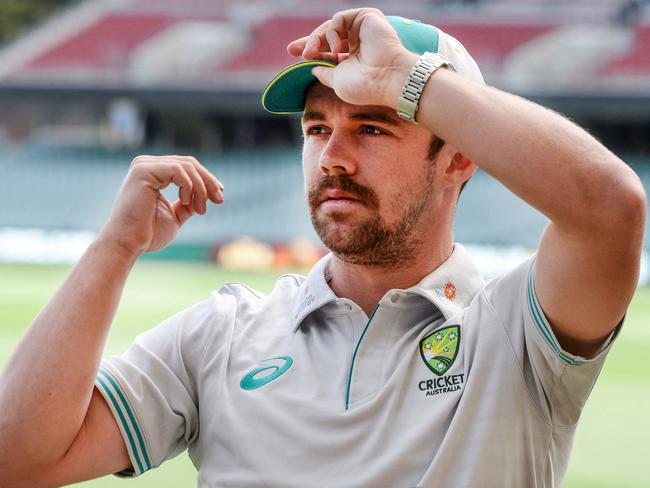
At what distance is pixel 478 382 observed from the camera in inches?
78.7

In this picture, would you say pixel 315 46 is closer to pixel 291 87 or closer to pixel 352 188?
pixel 291 87

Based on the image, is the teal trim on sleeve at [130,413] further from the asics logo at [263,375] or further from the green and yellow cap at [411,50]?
the green and yellow cap at [411,50]

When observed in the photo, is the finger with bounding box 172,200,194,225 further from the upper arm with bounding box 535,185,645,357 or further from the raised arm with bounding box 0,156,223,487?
the upper arm with bounding box 535,185,645,357

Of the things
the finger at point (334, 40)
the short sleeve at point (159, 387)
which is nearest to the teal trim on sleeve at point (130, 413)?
the short sleeve at point (159, 387)

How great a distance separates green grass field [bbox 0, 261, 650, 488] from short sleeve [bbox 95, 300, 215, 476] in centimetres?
254

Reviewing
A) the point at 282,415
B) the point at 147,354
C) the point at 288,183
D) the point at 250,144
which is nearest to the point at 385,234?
the point at 282,415

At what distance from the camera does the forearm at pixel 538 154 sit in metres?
1.80

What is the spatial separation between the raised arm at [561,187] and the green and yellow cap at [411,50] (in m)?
0.16

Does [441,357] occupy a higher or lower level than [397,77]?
lower

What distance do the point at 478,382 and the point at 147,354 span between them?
30.4 inches

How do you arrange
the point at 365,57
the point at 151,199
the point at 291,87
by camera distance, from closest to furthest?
1. the point at 365,57
2. the point at 151,199
3. the point at 291,87

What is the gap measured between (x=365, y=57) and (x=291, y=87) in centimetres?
37

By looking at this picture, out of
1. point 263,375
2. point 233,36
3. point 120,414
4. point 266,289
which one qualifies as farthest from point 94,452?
point 233,36

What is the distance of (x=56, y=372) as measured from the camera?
205 centimetres
